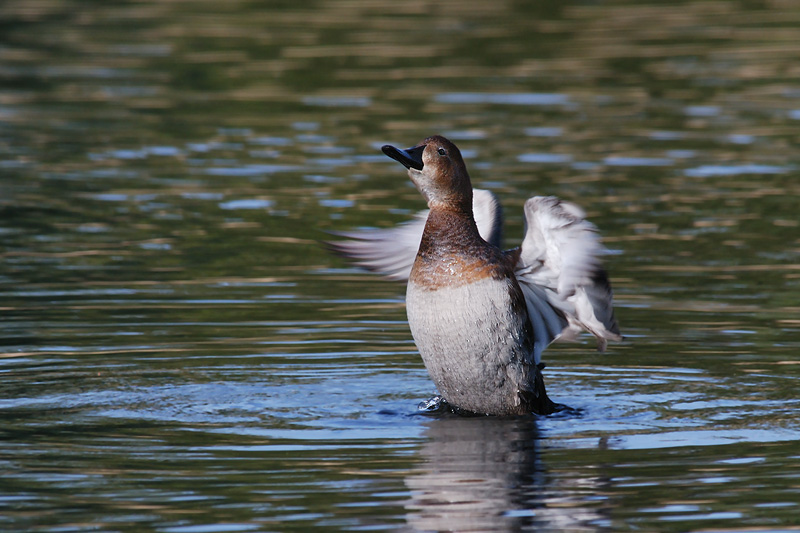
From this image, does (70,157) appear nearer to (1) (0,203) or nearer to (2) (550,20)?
(1) (0,203)

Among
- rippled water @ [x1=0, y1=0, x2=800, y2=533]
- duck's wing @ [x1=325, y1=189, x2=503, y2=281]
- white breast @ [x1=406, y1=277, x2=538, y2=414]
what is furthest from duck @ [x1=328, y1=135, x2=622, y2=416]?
duck's wing @ [x1=325, y1=189, x2=503, y2=281]

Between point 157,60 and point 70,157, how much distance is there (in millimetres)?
5997

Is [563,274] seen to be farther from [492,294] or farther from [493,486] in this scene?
[493,486]

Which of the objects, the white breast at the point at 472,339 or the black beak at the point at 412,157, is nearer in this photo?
the white breast at the point at 472,339

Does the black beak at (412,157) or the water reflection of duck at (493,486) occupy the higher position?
the black beak at (412,157)

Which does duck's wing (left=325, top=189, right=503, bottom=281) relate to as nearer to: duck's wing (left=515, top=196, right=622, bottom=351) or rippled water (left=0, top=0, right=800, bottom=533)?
rippled water (left=0, top=0, right=800, bottom=533)

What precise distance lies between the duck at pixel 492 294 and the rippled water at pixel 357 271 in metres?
0.27

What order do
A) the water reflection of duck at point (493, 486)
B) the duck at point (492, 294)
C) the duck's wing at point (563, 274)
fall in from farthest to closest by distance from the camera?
1. the duck at point (492, 294)
2. the duck's wing at point (563, 274)
3. the water reflection of duck at point (493, 486)

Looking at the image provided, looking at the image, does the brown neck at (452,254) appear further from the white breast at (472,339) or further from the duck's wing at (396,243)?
the duck's wing at (396,243)

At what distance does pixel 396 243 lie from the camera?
8867 millimetres

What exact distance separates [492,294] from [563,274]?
0.40 m

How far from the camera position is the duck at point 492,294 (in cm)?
763

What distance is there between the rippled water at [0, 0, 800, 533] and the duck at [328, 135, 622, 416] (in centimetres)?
27

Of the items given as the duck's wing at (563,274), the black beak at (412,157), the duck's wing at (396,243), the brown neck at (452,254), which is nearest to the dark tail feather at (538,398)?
the duck's wing at (563,274)
